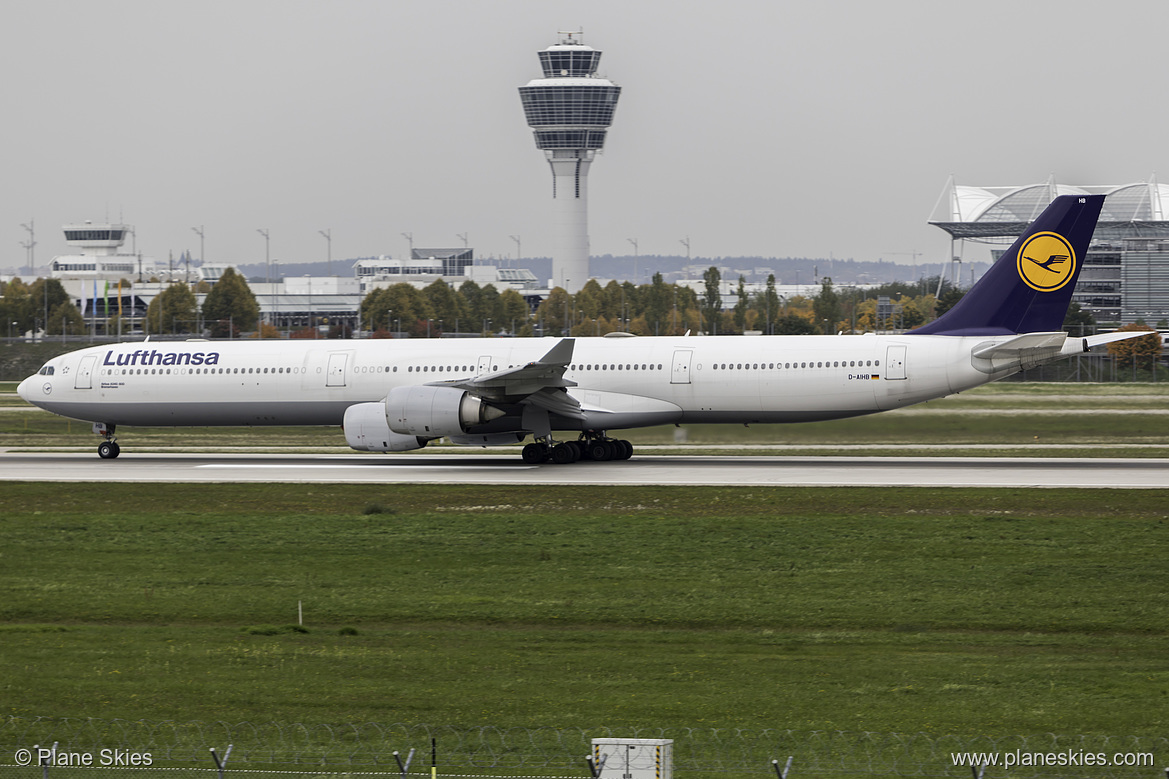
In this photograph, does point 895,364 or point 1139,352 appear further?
point 1139,352

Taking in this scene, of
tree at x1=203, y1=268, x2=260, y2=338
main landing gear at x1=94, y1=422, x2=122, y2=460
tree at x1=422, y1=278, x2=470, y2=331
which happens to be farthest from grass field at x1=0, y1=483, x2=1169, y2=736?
tree at x1=422, y1=278, x2=470, y2=331

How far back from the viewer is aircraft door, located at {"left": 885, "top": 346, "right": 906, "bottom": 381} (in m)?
32.2

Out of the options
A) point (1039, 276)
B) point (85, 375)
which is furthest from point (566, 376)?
point (85, 375)

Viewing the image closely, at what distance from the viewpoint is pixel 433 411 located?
104 ft

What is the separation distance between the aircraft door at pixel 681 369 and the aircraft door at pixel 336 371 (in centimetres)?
954

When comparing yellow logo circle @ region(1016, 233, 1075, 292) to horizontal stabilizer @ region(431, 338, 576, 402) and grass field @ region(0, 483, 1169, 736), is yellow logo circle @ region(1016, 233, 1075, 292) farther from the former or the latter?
horizontal stabilizer @ region(431, 338, 576, 402)

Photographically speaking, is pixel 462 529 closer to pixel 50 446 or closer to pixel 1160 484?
pixel 1160 484

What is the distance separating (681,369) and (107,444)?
1785cm

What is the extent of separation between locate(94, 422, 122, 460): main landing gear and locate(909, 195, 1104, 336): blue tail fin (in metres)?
24.3

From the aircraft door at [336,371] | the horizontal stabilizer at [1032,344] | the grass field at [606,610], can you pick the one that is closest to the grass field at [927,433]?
the horizontal stabilizer at [1032,344]

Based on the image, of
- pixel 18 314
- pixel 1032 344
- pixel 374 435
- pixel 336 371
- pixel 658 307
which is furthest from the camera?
pixel 658 307

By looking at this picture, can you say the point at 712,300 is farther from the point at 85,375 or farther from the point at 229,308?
the point at 85,375

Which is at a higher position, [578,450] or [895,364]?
[895,364]

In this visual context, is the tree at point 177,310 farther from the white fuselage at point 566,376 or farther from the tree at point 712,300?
the white fuselage at point 566,376
